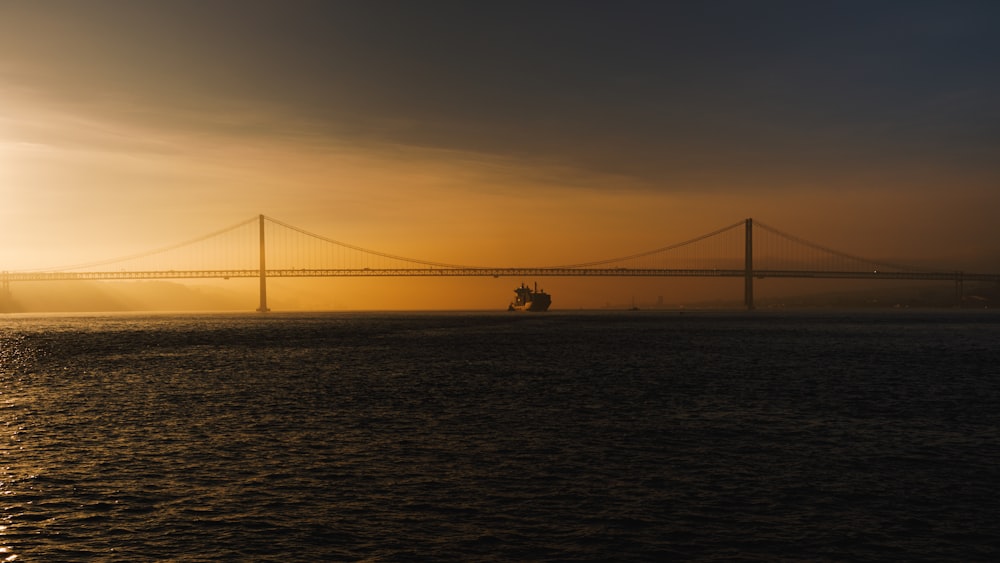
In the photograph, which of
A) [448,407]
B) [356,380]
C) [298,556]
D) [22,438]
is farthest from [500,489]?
[356,380]

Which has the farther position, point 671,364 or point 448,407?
point 671,364

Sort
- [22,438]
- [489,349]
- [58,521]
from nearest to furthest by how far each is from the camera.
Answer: [58,521]
[22,438]
[489,349]

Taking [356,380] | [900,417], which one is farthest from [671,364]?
[900,417]

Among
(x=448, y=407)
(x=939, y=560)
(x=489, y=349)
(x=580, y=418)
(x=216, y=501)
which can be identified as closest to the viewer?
(x=939, y=560)

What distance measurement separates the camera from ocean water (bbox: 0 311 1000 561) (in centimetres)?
1532

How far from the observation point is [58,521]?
1683 centimetres

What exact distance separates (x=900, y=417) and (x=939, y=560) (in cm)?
1854

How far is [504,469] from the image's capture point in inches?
853

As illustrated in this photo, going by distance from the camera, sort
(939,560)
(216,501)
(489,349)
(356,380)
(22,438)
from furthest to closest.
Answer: (489,349), (356,380), (22,438), (216,501), (939,560)

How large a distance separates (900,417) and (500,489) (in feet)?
63.1

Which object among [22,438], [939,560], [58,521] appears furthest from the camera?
[22,438]

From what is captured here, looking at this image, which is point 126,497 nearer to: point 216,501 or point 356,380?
point 216,501

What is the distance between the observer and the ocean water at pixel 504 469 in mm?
15320

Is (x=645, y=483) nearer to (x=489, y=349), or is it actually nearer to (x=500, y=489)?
(x=500, y=489)
